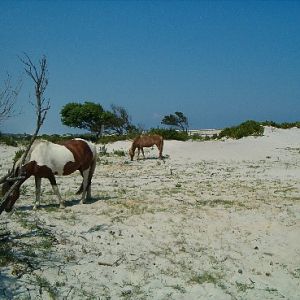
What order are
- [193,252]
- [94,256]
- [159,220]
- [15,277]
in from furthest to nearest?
[159,220]
[193,252]
[94,256]
[15,277]

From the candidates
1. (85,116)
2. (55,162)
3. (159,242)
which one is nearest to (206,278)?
(159,242)

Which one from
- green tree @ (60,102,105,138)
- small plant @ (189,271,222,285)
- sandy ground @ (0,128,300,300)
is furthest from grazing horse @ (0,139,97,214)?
green tree @ (60,102,105,138)

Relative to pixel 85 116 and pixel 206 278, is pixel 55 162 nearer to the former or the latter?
pixel 206 278

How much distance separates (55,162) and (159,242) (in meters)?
3.76

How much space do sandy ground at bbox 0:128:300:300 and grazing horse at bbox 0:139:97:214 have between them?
1.68 feet

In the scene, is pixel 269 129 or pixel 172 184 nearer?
pixel 172 184

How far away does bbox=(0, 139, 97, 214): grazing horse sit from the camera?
35.0 feet

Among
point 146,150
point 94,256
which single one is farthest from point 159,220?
point 146,150

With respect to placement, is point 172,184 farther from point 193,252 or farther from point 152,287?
point 152,287

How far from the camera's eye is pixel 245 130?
33.2 metres

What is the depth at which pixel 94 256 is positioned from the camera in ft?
24.7

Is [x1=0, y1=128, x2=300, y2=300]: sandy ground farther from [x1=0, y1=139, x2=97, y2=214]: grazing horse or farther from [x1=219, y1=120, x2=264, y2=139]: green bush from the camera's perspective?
[x1=219, y1=120, x2=264, y2=139]: green bush

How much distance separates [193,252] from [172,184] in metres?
7.47

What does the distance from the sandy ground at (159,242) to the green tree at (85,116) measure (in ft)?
161
